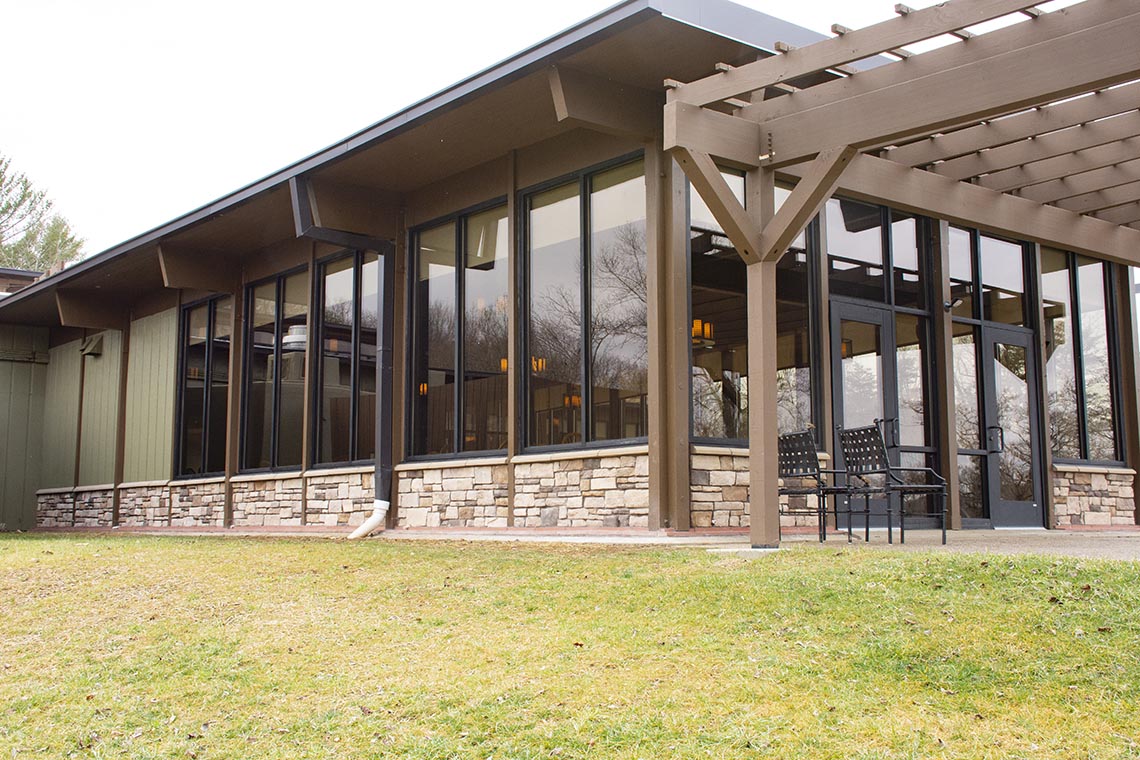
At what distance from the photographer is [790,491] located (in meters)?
7.68

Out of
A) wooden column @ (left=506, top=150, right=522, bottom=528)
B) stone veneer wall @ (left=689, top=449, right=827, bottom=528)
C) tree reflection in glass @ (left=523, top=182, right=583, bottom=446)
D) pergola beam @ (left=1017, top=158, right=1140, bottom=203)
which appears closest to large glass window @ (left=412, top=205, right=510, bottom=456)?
wooden column @ (left=506, top=150, right=522, bottom=528)

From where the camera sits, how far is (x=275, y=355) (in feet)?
42.5

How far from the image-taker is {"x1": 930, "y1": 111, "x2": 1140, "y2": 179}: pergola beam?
805cm

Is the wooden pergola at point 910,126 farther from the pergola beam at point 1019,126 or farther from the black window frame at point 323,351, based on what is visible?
the black window frame at point 323,351

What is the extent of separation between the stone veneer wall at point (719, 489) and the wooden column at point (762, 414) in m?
1.39

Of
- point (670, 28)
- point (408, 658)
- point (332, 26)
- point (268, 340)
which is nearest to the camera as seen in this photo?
point (408, 658)

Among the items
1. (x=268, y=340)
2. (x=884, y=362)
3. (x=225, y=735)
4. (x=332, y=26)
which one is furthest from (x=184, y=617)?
(x=332, y=26)

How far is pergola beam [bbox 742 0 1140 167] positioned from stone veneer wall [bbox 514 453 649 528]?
265 cm

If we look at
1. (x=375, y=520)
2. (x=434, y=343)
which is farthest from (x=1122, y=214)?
(x=375, y=520)

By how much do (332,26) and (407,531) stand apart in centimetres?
5734

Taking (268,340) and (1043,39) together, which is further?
(268,340)

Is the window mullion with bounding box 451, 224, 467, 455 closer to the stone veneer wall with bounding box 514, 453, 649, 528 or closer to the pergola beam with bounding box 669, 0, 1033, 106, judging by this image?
the stone veneer wall with bounding box 514, 453, 649, 528

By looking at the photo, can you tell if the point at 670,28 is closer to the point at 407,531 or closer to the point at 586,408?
the point at 586,408

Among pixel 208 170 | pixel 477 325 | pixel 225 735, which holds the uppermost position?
pixel 208 170
